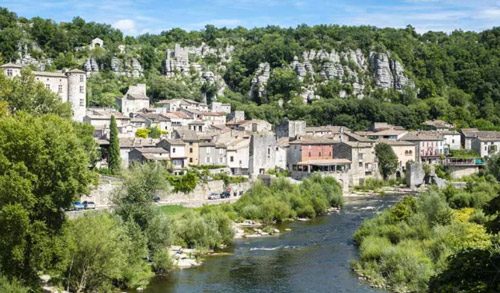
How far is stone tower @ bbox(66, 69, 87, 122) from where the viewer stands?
5834cm

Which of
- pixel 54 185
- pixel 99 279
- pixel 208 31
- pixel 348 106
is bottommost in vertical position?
pixel 99 279

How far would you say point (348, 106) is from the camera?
3423 inches

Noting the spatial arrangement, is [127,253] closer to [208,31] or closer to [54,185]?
[54,185]

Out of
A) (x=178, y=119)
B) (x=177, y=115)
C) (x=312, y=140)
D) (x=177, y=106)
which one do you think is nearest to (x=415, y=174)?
(x=312, y=140)

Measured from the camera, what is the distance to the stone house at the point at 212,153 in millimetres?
54438

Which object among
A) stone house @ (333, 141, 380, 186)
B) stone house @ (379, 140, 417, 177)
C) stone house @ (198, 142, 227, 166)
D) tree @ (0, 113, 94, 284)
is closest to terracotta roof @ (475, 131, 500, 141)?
stone house @ (379, 140, 417, 177)

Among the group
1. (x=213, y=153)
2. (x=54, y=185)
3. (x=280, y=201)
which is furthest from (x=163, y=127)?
(x=54, y=185)

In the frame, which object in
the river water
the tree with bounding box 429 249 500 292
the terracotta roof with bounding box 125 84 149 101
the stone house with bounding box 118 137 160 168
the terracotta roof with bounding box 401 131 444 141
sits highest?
the terracotta roof with bounding box 125 84 149 101

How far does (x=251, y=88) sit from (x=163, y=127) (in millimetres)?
38046

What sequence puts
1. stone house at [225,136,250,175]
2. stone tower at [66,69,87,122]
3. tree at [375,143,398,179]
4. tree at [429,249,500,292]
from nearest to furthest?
tree at [429,249,500,292], stone house at [225,136,250,175], stone tower at [66,69,87,122], tree at [375,143,398,179]

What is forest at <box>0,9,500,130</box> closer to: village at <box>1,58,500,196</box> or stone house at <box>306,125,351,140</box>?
village at <box>1,58,500,196</box>

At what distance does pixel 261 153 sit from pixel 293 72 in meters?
47.3

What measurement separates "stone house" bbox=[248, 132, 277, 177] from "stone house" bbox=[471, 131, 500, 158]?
2719cm

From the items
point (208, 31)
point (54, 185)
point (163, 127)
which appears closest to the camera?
point (54, 185)
